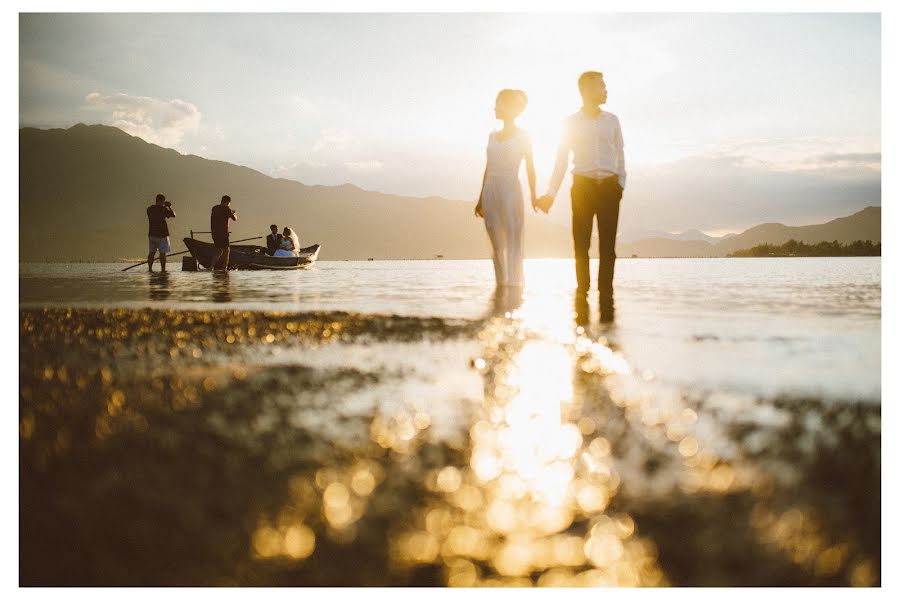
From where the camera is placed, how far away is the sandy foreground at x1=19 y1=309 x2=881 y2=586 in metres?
1.58

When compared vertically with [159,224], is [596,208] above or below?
below

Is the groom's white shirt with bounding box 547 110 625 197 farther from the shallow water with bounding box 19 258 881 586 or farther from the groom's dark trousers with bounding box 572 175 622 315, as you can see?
the shallow water with bounding box 19 258 881 586

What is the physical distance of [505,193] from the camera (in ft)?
36.8

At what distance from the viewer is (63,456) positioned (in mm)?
2307

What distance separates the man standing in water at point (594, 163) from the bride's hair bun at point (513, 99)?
1.31 meters

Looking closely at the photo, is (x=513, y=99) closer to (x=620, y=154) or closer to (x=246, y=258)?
(x=620, y=154)

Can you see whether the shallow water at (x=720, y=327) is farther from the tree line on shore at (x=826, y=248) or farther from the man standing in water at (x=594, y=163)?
the tree line on shore at (x=826, y=248)

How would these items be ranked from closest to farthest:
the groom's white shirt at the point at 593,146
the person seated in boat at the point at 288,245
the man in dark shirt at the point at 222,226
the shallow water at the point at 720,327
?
the shallow water at the point at 720,327
the groom's white shirt at the point at 593,146
the man in dark shirt at the point at 222,226
the person seated in boat at the point at 288,245

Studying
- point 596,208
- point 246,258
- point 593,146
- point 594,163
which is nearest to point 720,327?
point 596,208

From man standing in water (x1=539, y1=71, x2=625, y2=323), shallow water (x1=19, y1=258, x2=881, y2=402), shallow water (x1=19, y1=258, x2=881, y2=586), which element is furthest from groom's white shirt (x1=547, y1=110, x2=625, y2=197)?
shallow water (x1=19, y1=258, x2=881, y2=586)

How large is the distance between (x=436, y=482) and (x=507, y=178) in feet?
31.3

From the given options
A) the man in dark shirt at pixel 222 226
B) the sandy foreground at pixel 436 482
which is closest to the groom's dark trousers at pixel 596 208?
the sandy foreground at pixel 436 482

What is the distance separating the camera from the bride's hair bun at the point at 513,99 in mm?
10906
